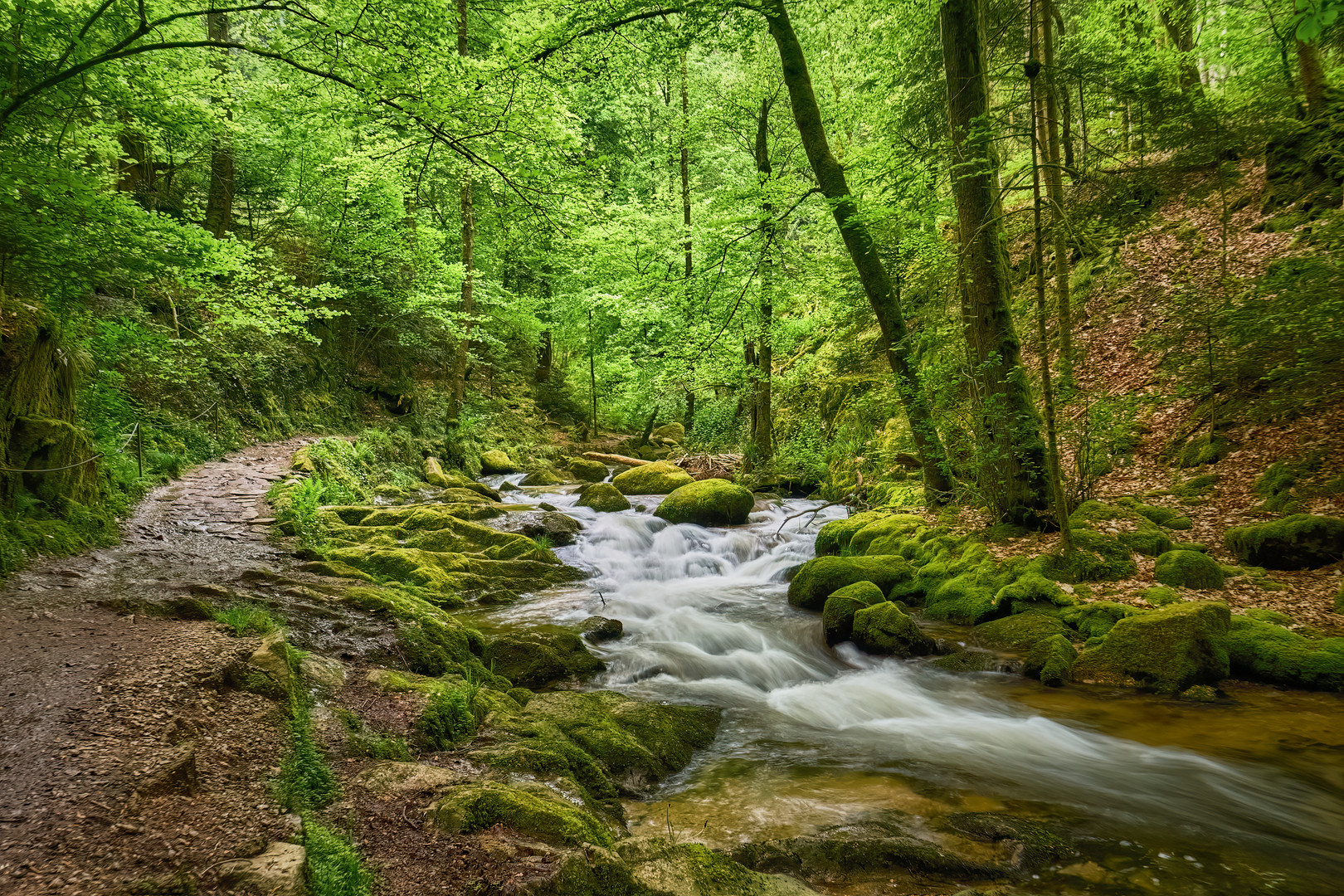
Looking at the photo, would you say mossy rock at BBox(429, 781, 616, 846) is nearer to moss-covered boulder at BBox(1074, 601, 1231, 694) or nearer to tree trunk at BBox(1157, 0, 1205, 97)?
moss-covered boulder at BBox(1074, 601, 1231, 694)

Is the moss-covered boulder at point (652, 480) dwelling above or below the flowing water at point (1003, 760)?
above

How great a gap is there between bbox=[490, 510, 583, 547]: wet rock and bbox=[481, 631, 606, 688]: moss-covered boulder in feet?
16.1

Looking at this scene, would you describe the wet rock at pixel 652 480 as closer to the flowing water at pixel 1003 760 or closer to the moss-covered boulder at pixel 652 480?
the moss-covered boulder at pixel 652 480

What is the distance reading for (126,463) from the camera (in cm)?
870

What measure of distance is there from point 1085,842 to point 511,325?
22.3m

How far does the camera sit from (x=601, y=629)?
7996 mm

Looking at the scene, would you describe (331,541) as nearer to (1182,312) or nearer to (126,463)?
(126,463)

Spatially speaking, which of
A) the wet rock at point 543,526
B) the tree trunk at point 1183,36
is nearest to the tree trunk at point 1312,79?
the tree trunk at point 1183,36

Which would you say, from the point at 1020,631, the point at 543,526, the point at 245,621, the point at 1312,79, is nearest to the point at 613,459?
the point at 543,526

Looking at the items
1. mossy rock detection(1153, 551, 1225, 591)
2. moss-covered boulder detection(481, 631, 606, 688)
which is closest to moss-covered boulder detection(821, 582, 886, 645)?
moss-covered boulder detection(481, 631, 606, 688)

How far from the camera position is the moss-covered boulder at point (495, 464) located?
770 inches

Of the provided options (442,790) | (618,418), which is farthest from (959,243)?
(618,418)

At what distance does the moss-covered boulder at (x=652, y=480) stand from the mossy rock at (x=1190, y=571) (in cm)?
1095

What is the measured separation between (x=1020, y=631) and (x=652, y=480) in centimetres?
1111
